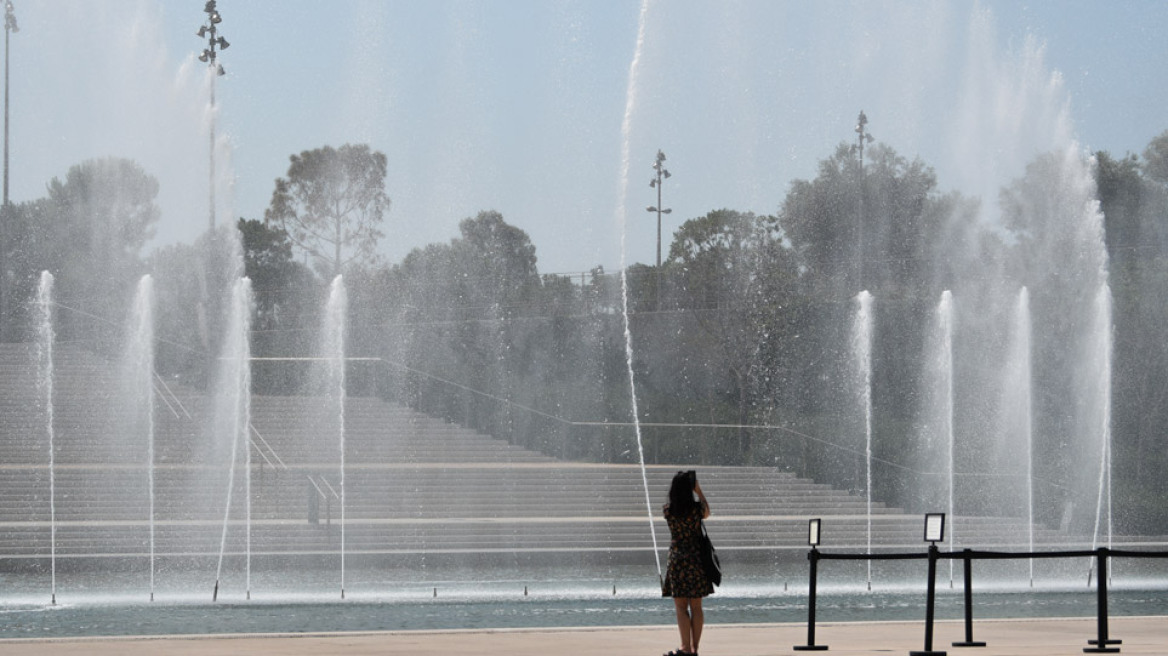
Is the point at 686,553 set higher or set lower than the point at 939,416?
higher

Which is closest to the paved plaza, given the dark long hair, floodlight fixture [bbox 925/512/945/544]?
floodlight fixture [bbox 925/512/945/544]

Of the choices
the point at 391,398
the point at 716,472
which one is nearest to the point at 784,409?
the point at 391,398

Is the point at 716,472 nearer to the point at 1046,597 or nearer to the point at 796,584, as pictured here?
the point at 796,584

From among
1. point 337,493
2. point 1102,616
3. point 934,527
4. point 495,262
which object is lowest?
point 337,493

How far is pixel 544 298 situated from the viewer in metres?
52.4

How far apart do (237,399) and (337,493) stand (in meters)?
4.78

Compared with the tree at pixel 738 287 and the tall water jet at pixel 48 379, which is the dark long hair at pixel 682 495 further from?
the tree at pixel 738 287

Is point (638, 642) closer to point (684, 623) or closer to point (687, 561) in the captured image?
point (684, 623)

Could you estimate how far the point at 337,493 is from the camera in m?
28.5

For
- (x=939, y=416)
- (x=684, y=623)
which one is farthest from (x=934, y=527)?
(x=939, y=416)

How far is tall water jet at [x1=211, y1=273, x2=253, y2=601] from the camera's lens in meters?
25.4

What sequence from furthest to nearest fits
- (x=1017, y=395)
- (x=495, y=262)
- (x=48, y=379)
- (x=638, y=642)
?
(x=495, y=262) < (x=1017, y=395) < (x=48, y=379) < (x=638, y=642)

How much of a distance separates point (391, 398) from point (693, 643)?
92.0ft

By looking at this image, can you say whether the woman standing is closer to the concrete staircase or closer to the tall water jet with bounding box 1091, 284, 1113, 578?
the concrete staircase
